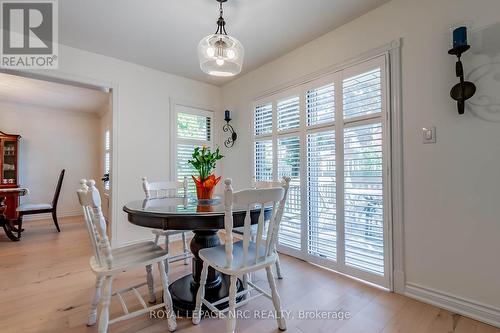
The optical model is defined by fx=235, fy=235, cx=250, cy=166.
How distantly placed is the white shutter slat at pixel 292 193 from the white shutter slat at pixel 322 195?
15cm

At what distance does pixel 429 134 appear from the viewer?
1791mm

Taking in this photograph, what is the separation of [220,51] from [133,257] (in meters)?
1.60

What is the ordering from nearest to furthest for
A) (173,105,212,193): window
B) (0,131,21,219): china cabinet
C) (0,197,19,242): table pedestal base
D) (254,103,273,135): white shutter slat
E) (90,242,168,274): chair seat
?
(90,242,168,274): chair seat
(254,103,273,135): white shutter slat
(0,197,19,242): table pedestal base
(173,105,212,193): window
(0,131,21,219): china cabinet

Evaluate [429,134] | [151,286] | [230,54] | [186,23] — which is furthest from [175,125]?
[429,134]

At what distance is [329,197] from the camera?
2.41 metres

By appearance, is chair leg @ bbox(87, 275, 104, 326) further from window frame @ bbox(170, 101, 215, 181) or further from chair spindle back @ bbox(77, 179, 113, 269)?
window frame @ bbox(170, 101, 215, 181)

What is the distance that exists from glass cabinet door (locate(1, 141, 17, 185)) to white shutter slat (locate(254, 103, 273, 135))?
4.69m

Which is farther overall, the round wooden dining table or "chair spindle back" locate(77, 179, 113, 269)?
the round wooden dining table

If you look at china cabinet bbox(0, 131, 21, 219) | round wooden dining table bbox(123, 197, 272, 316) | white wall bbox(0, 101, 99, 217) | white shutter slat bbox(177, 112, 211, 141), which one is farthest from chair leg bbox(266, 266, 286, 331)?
white wall bbox(0, 101, 99, 217)

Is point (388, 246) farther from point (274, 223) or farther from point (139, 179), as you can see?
point (139, 179)

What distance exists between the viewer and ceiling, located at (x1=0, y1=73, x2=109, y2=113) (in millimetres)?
3641

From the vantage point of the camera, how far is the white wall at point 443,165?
155 cm

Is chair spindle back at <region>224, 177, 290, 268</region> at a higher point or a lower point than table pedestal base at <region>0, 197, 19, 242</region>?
higher

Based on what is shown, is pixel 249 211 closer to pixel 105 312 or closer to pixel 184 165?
pixel 105 312
